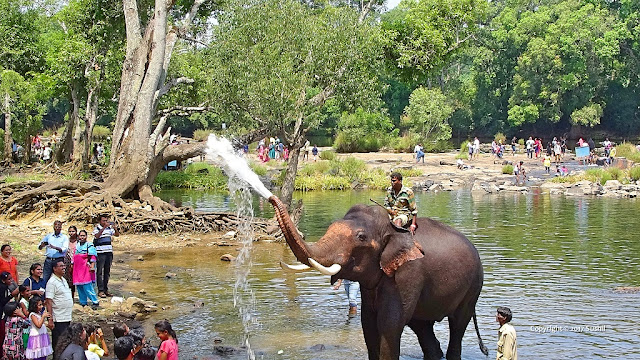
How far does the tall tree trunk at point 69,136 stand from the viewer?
39.3 meters

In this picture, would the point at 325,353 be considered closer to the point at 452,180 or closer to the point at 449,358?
the point at 449,358

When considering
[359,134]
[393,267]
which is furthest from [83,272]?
[359,134]

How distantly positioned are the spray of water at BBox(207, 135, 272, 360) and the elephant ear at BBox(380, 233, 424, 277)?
5.89ft

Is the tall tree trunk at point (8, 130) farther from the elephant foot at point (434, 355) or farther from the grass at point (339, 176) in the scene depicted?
the elephant foot at point (434, 355)

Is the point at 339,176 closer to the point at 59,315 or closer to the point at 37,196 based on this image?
the point at 37,196

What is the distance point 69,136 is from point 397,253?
3462 cm

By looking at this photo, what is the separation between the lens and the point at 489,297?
16031 mm

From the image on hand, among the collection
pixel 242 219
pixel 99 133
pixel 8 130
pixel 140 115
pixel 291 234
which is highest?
pixel 99 133

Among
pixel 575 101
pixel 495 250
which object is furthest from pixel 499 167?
pixel 495 250

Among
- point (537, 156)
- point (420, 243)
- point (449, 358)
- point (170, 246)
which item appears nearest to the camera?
point (420, 243)

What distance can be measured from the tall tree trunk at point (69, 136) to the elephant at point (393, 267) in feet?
105

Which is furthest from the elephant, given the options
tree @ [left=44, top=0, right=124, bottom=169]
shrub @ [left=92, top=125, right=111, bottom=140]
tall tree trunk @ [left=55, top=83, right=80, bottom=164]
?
shrub @ [left=92, top=125, right=111, bottom=140]

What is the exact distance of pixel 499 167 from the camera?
51.8 meters

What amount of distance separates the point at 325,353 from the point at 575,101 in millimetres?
59264
